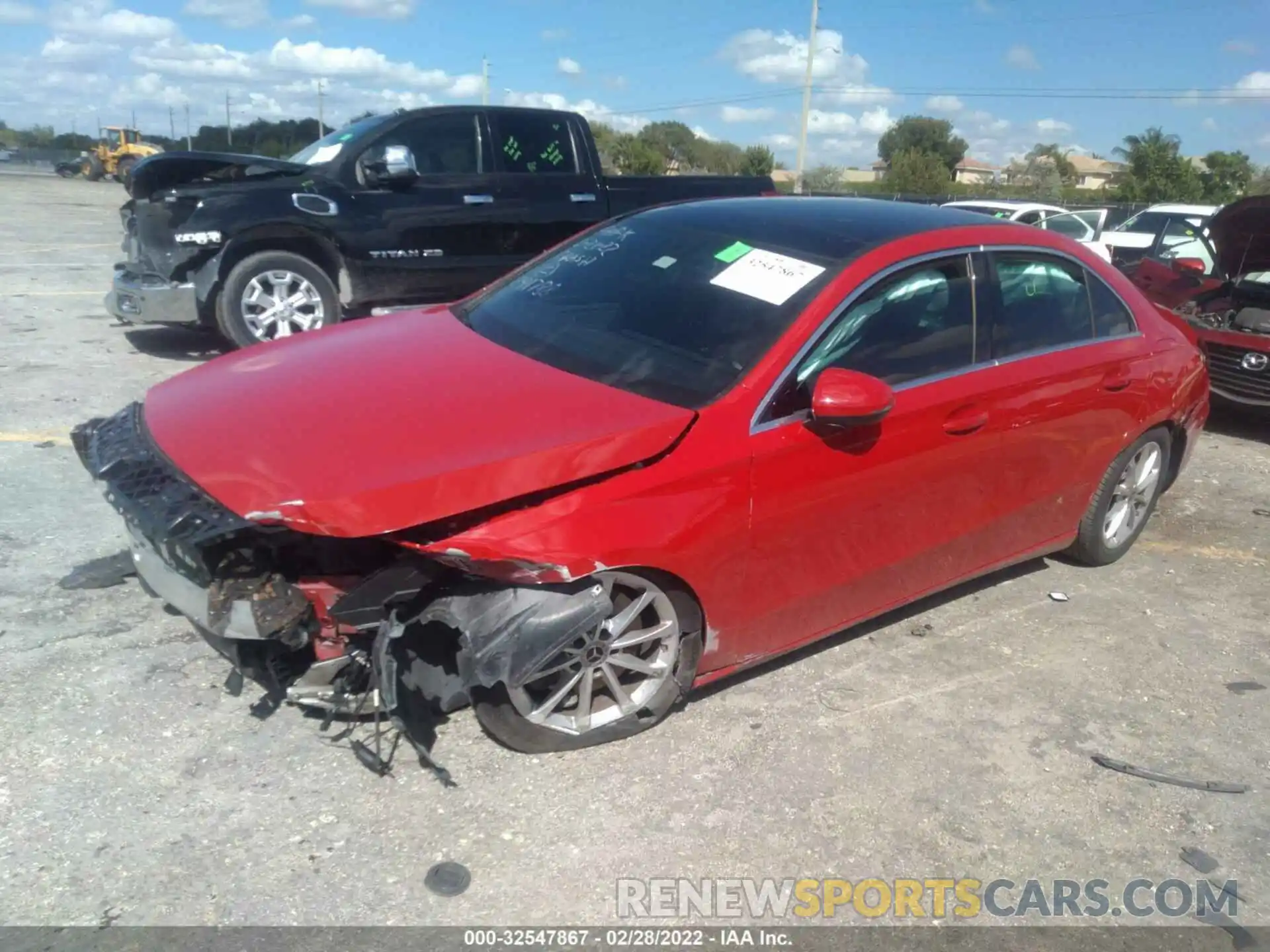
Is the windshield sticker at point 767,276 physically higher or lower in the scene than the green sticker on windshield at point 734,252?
lower

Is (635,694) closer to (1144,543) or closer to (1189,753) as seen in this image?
(1189,753)

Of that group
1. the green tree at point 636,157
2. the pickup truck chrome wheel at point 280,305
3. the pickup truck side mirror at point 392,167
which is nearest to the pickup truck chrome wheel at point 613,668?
the pickup truck chrome wheel at point 280,305

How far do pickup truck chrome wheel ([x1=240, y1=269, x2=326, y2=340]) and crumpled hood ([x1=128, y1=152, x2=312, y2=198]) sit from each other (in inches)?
32.4

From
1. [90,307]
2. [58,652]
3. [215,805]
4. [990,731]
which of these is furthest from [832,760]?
[90,307]

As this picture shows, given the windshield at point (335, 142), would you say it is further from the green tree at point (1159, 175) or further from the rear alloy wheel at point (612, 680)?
the green tree at point (1159, 175)

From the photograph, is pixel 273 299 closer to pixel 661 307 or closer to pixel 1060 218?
pixel 661 307

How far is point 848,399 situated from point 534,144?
20.2 feet

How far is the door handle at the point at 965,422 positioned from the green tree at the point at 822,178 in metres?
41.8

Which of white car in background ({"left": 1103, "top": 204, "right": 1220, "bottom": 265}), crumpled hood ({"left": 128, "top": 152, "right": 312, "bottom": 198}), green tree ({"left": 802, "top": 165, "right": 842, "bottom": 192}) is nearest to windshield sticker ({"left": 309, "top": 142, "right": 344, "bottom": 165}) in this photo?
crumpled hood ({"left": 128, "top": 152, "right": 312, "bottom": 198})

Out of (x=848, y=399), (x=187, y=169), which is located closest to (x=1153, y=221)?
(x=187, y=169)

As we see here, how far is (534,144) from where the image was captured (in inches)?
341

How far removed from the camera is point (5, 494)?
491cm

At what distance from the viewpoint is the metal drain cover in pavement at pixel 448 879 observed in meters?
2.65

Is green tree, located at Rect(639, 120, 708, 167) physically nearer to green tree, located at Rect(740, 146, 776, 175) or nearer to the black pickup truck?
green tree, located at Rect(740, 146, 776, 175)
